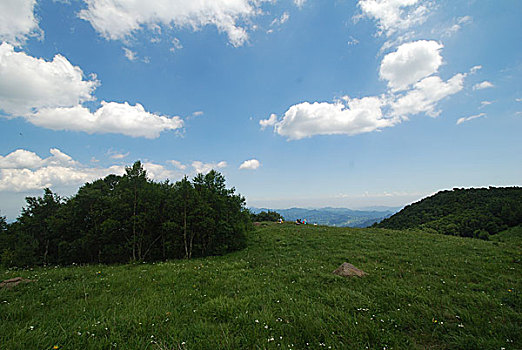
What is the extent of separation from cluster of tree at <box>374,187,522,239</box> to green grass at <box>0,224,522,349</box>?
37599 mm

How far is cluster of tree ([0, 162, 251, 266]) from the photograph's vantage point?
21.5m

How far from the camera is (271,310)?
A: 5.90 meters

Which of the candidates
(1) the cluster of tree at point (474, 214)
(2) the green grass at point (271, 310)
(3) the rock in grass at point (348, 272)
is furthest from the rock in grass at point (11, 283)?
(1) the cluster of tree at point (474, 214)

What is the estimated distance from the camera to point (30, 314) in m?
5.82

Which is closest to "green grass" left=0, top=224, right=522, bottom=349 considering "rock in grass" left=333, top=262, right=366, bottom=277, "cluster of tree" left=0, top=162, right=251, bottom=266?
"rock in grass" left=333, top=262, right=366, bottom=277

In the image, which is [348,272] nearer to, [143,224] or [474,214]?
[143,224]

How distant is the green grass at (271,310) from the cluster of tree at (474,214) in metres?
37.6

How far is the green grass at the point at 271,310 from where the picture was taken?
439 cm

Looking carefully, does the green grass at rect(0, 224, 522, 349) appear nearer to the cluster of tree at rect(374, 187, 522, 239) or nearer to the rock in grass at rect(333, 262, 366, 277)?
the rock in grass at rect(333, 262, 366, 277)

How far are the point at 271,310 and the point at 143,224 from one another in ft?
68.6

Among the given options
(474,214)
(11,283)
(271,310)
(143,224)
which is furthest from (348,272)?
(474,214)

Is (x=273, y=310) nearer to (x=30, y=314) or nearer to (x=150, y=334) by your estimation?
(x=150, y=334)

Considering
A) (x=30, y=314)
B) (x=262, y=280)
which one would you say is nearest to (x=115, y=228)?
(x=30, y=314)

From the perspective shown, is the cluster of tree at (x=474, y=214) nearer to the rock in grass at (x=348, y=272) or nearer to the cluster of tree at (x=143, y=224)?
the rock in grass at (x=348, y=272)
